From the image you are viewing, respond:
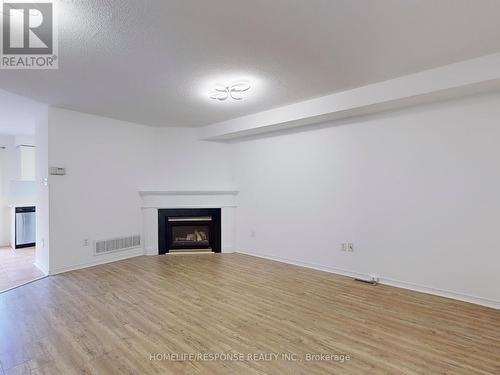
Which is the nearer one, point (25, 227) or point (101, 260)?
point (101, 260)

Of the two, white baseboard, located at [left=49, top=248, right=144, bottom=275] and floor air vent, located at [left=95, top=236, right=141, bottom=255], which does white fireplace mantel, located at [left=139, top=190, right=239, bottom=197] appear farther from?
white baseboard, located at [left=49, top=248, right=144, bottom=275]

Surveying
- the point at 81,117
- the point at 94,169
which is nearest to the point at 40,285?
the point at 94,169

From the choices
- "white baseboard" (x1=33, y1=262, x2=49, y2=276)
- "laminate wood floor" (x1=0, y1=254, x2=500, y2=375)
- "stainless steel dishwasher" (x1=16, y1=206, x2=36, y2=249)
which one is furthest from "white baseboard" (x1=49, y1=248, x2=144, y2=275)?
"stainless steel dishwasher" (x1=16, y1=206, x2=36, y2=249)

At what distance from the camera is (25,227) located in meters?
6.36

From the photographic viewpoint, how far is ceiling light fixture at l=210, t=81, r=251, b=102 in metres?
3.38

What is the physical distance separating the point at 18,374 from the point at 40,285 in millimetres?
2221

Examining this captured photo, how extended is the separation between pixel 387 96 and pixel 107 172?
183 inches

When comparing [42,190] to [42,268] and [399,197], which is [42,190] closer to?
[42,268]

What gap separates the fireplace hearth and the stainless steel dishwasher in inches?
132

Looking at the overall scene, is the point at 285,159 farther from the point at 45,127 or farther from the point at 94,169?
the point at 45,127

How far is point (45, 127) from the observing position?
4.33 m

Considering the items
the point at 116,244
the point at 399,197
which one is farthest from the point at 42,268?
the point at 399,197

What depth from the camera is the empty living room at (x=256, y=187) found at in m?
2.16

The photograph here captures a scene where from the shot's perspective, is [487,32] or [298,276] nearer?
[487,32]
